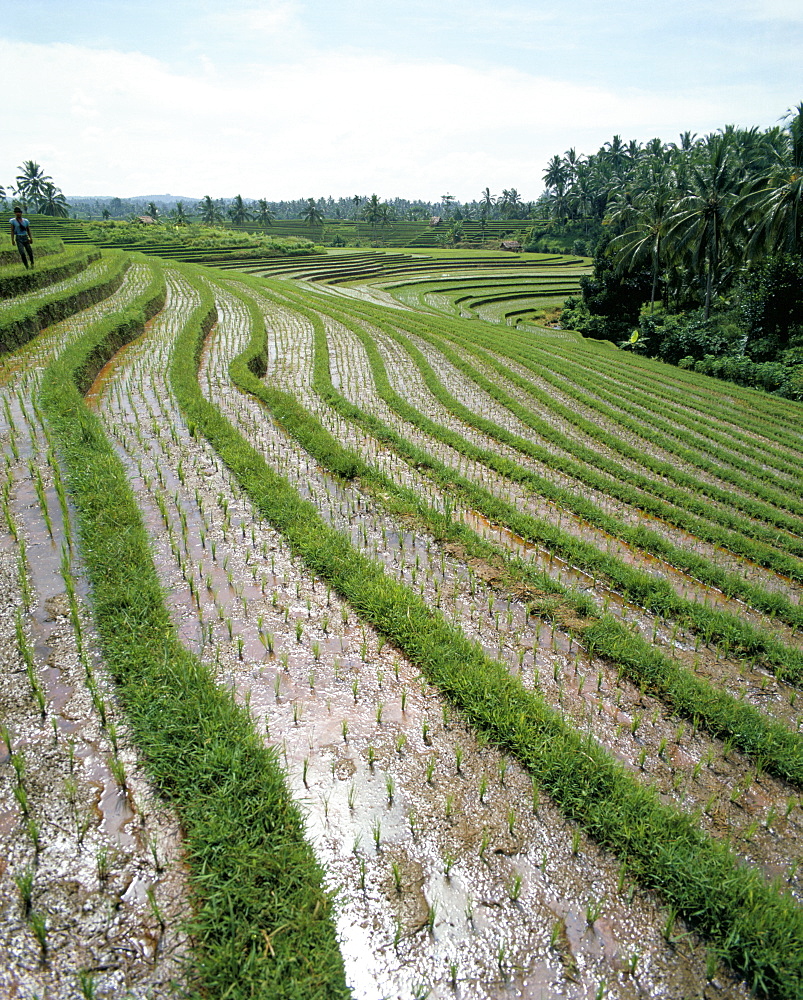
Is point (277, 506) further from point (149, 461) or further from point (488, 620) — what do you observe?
point (488, 620)

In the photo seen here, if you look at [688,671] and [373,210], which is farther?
[373,210]

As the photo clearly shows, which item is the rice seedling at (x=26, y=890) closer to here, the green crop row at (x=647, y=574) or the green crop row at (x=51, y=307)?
the green crop row at (x=647, y=574)

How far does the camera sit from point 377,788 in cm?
356

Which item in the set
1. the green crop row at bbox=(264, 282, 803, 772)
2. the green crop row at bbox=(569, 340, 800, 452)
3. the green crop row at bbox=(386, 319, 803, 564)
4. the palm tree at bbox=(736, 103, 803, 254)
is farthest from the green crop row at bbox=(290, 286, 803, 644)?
the palm tree at bbox=(736, 103, 803, 254)

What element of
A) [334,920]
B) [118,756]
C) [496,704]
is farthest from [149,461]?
[334,920]

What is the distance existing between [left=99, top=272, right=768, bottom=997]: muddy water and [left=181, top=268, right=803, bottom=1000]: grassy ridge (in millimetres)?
160

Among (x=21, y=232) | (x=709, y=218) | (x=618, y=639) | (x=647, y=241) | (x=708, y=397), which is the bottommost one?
(x=708, y=397)

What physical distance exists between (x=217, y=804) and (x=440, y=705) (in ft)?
5.47

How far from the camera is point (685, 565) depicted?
6590 millimetres

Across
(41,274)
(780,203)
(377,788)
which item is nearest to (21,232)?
(41,274)

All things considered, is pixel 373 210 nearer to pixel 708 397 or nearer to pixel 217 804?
pixel 708 397

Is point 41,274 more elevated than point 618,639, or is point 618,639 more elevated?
point 41,274

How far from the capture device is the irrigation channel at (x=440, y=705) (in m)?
2.76

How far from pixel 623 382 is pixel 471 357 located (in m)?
4.41
